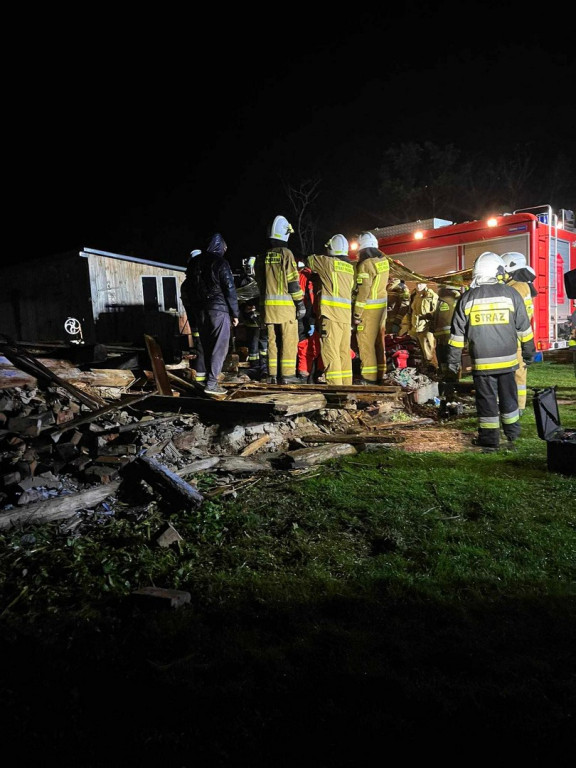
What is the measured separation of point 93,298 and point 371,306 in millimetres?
9321

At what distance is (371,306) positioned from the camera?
846cm

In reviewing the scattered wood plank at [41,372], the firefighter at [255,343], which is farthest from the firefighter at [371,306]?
the scattered wood plank at [41,372]

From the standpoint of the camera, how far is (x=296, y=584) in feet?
9.40

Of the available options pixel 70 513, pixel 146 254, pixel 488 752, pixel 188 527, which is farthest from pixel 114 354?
pixel 146 254

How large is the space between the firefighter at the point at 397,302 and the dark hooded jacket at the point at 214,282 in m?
4.04

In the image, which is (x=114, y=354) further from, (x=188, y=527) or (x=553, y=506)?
(x=553, y=506)

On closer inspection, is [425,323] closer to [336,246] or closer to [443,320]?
[443,320]

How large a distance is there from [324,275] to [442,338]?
2947mm

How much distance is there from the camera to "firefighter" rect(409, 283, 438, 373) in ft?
32.2

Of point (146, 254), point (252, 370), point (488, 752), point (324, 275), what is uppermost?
point (146, 254)

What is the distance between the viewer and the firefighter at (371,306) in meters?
8.38

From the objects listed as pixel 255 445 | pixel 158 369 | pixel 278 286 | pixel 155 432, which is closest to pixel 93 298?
pixel 158 369

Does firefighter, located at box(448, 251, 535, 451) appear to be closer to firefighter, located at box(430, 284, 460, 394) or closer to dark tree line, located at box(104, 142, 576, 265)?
firefighter, located at box(430, 284, 460, 394)

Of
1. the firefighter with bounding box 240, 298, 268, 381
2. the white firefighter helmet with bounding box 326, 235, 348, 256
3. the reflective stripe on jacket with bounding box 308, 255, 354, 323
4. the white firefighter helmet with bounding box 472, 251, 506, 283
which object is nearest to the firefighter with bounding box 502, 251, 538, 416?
the white firefighter helmet with bounding box 472, 251, 506, 283
